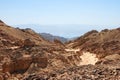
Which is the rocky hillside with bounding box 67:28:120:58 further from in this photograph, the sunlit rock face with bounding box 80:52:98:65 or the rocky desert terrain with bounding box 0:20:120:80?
the sunlit rock face with bounding box 80:52:98:65

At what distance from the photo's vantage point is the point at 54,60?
104ft

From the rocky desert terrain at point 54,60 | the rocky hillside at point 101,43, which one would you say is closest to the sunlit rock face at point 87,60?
the rocky desert terrain at point 54,60

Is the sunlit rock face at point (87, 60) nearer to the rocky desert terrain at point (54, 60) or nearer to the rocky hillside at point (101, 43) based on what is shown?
the rocky desert terrain at point (54, 60)

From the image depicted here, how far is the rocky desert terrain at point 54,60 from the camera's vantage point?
511 inches

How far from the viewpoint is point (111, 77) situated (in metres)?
11.9

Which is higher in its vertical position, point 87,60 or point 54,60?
point 54,60

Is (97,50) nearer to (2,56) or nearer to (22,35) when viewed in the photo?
(22,35)

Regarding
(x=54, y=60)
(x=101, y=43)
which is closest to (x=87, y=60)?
(x=54, y=60)

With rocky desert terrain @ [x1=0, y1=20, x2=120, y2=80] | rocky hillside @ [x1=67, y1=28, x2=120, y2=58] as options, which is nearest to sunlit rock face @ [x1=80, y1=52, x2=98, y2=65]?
rocky desert terrain @ [x1=0, y1=20, x2=120, y2=80]

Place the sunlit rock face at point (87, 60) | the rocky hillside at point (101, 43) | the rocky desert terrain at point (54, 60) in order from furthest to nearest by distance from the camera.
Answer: the rocky hillside at point (101, 43) → the sunlit rock face at point (87, 60) → the rocky desert terrain at point (54, 60)

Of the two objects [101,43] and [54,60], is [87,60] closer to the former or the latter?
[54,60]

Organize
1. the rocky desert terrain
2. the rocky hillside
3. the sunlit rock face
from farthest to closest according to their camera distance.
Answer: the rocky hillside → the sunlit rock face → the rocky desert terrain

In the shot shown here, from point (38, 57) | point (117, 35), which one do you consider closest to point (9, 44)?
point (38, 57)

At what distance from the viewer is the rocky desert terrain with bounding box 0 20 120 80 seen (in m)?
13.0
